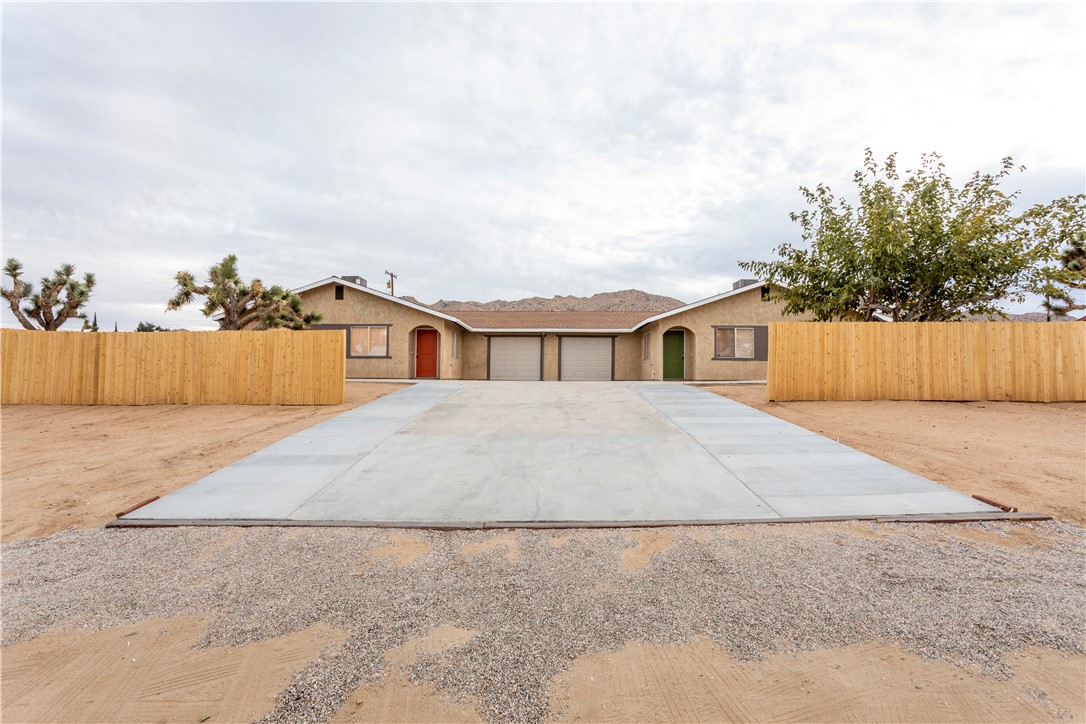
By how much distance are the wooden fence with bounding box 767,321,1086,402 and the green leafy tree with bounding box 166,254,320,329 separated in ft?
56.7

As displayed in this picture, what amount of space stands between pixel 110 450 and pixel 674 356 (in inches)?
742

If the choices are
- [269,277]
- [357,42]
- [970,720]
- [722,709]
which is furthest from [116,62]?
[970,720]

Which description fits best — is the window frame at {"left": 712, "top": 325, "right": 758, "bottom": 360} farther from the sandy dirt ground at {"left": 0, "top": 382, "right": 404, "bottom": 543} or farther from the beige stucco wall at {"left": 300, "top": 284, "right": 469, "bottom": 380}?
the sandy dirt ground at {"left": 0, "top": 382, "right": 404, "bottom": 543}

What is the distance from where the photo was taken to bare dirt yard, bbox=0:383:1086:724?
76.6 inches

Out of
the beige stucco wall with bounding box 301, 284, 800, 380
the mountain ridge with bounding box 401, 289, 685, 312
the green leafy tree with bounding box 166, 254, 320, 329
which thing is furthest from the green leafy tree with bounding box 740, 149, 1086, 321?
the mountain ridge with bounding box 401, 289, 685, 312

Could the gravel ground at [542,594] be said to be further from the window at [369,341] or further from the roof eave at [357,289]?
the roof eave at [357,289]

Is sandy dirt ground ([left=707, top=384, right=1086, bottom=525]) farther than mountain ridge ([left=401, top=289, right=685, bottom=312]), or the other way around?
mountain ridge ([left=401, top=289, right=685, bottom=312])

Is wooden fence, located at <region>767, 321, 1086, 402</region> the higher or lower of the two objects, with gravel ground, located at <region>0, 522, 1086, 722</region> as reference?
higher

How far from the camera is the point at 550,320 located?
75.5 feet

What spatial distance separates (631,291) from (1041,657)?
105121mm

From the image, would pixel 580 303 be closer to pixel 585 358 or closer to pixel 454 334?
pixel 585 358

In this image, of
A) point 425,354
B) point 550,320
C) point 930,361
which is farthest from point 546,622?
point 550,320

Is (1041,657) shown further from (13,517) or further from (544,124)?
(544,124)

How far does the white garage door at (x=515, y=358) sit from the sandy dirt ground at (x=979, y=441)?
11622mm
